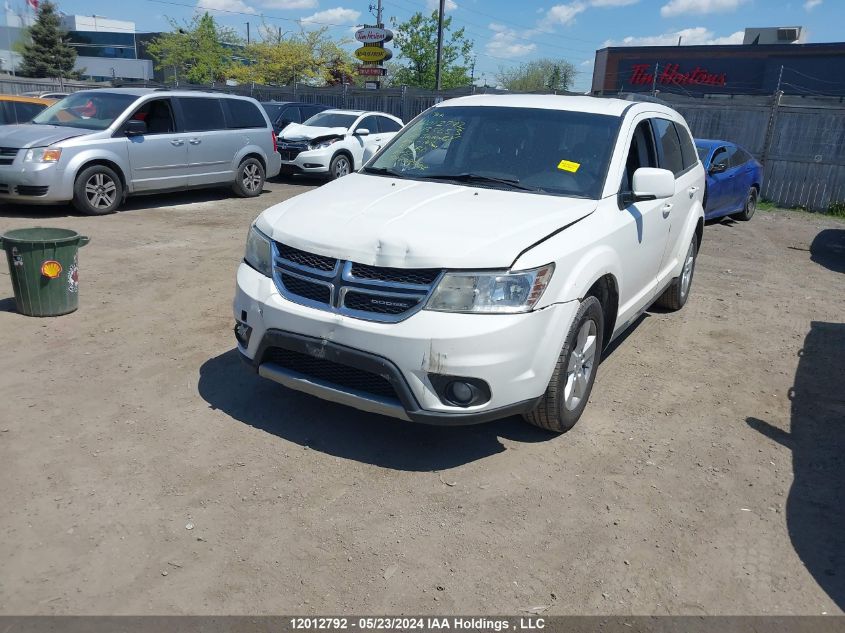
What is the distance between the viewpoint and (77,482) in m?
3.56

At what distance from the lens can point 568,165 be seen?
15.1 feet

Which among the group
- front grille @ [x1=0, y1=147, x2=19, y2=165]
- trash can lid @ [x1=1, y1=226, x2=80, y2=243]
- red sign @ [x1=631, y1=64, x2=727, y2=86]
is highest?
red sign @ [x1=631, y1=64, x2=727, y2=86]

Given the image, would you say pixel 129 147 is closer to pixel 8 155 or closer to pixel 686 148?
pixel 8 155

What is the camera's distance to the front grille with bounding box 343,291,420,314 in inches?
141

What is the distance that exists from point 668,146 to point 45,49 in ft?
220

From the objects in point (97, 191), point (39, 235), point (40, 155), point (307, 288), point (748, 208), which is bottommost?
point (748, 208)

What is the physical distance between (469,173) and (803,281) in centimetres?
593

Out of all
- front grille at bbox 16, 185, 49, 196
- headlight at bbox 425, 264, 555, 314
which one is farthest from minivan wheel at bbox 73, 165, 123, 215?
headlight at bbox 425, 264, 555, 314

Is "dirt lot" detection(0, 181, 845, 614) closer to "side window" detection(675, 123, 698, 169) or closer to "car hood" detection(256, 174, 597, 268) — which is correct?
"car hood" detection(256, 174, 597, 268)

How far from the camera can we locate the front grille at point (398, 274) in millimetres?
3562

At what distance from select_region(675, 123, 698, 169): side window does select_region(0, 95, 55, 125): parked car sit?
1200cm

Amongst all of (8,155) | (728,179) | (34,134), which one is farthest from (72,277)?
(728,179)

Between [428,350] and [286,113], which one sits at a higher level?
[286,113]

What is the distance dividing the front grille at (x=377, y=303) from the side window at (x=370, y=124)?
41.1 ft
